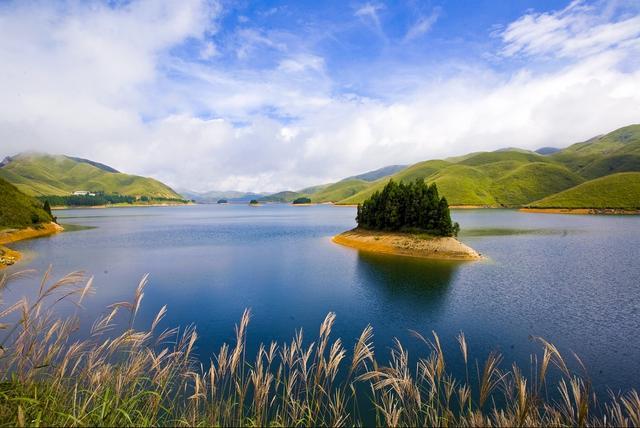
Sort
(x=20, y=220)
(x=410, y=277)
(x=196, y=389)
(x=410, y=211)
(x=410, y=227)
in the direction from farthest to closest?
(x=20, y=220) → (x=410, y=211) → (x=410, y=227) → (x=410, y=277) → (x=196, y=389)

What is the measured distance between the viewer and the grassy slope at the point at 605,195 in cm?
16688

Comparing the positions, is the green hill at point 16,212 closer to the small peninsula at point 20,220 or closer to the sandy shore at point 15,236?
the small peninsula at point 20,220

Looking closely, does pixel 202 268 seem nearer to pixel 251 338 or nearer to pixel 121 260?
pixel 121 260

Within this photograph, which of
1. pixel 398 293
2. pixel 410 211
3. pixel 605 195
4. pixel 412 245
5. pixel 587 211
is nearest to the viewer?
pixel 398 293

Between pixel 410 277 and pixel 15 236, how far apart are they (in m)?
97.2

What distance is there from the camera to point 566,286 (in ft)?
141

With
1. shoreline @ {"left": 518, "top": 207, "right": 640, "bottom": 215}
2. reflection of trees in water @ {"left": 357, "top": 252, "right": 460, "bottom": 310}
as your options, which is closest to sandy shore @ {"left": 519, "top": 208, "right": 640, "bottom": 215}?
shoreline @ {"left": 518, "top": 207, "right": 640, "bottom": 215}

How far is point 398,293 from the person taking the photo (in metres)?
40.6

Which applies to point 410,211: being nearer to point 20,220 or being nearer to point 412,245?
point 412,245

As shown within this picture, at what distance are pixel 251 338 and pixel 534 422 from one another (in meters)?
21.3

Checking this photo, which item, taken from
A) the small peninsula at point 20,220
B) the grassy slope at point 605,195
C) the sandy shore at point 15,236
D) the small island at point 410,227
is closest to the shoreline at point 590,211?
the grassy slope at point 605,195

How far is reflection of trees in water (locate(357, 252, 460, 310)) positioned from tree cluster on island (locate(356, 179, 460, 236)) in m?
10.1

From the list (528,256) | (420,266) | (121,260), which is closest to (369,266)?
(420,266)

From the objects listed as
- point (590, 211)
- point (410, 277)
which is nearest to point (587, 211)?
point (590, 211)
